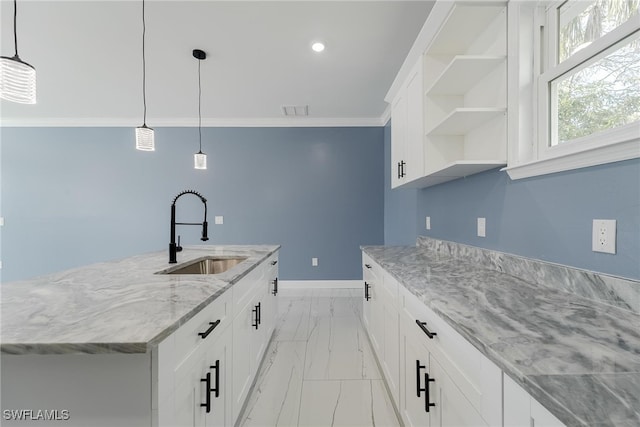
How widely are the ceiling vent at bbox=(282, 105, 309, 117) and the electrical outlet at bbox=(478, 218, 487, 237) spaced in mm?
2935

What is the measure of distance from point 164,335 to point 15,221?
19.7 feet

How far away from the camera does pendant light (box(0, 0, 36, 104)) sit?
1.26 metres

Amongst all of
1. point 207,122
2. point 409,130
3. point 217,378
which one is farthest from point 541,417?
point 207,122

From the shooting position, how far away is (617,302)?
924 millimetres

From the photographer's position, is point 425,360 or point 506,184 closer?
point 425,360

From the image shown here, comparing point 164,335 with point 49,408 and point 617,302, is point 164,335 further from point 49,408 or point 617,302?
point 617,302

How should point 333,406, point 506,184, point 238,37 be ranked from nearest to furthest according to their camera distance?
point 506,184
point 333,406
point 238,37

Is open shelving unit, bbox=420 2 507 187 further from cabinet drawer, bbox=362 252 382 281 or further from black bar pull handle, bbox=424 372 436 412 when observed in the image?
black bar pull handle, bbox=424 372 436 412

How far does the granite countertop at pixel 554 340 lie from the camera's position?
1.51 feet

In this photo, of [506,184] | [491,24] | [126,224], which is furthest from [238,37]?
[126,224]

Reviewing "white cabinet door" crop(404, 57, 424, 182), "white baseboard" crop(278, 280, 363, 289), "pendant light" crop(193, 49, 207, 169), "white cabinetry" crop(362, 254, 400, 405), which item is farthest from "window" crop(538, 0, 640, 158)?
"white baseboard" crop(278, 280, 363, 289)

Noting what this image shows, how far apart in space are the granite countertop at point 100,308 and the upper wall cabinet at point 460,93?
4.98 feet

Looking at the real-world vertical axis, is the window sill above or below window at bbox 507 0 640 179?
below

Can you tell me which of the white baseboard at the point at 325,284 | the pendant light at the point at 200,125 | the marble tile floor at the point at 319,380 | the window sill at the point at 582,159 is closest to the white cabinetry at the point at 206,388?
the marble tile floor at the point at 319,380
